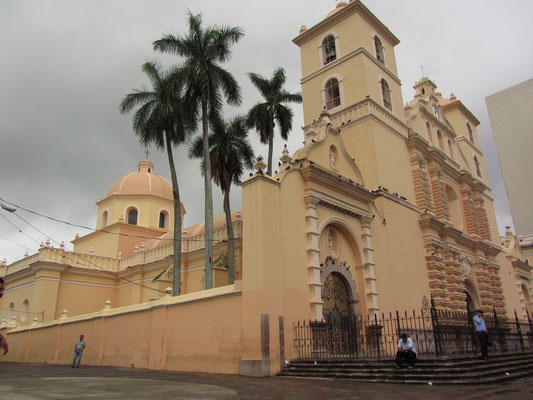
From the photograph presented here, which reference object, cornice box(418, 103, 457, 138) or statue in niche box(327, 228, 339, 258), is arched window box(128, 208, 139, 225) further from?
cornice box(418, 103, 457, 138)

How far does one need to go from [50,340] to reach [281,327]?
14234 mm

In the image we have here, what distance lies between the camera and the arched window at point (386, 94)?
22.4 m

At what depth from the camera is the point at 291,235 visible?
44.2 ft

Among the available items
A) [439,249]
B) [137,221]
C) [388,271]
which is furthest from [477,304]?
[137,221]

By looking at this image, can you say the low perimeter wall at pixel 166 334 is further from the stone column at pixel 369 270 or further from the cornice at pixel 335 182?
the stone column at pixel 369 270

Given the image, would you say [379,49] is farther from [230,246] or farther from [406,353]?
[406,353]

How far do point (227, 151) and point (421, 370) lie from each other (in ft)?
46.1

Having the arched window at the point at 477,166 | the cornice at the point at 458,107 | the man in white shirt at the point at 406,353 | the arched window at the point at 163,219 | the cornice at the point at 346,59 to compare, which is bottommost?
the man in white shirt at the point at 406,353

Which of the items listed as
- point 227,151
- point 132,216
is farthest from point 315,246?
point 132,216

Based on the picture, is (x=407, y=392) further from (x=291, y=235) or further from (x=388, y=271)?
(x=388, y=271)

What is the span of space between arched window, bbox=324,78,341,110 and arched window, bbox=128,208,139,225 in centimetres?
1780

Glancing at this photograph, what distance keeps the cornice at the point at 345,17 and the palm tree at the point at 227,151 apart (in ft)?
21.0

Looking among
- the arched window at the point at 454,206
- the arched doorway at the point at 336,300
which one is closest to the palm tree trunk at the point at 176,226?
the arched doorway at the point at 336,300

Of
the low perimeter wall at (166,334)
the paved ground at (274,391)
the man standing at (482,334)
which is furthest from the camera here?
the low perimeter wall at (166,334)
